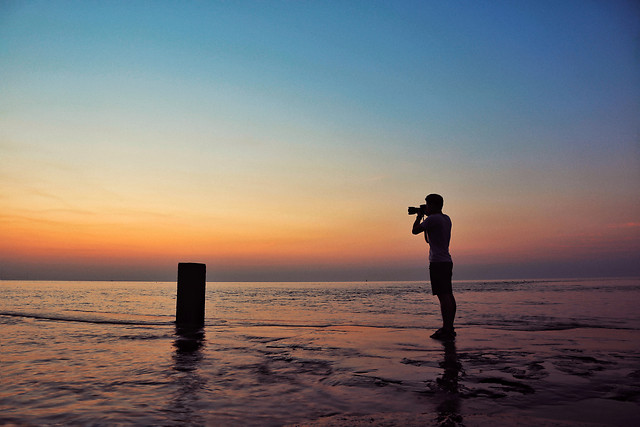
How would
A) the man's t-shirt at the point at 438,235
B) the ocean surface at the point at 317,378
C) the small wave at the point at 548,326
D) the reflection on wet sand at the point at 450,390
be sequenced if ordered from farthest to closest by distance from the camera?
1. the small wave at the point at 548,326
2. the man's t-shirt at the point at 438,235
3. the ocean surface at the point at 317,378
4. the reflection on wet sand at the point at 450,390

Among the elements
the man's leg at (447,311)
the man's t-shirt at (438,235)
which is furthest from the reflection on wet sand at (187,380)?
the man's t-shirt at (438,235)

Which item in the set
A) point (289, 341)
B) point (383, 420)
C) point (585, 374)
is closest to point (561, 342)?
point (585, 374)

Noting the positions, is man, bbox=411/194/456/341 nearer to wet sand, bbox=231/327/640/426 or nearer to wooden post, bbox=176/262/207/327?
wet sand, bbox=231/327/640/426

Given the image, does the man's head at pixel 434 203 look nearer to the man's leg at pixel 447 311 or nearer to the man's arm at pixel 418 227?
the man's arm at pixel 418 227

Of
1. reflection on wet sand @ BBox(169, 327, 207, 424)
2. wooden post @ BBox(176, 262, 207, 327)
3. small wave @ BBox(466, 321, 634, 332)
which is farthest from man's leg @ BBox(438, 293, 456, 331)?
wooden post @ BBox(176, 262, 207, 327)

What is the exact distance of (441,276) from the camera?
6262 millimetres

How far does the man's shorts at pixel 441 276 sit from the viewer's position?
622 cm

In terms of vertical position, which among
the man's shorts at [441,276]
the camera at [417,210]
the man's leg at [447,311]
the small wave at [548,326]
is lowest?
the small wave at [548,326]

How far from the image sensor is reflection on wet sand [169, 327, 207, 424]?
2539mm

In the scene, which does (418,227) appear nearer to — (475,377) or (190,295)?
(475,377)

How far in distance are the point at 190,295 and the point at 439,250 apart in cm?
487

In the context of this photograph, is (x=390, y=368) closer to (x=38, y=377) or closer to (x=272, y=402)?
(x=272, y=402)

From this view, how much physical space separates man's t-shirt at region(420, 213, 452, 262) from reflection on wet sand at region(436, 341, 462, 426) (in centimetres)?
183

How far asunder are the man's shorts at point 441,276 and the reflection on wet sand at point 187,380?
11.5 feet
